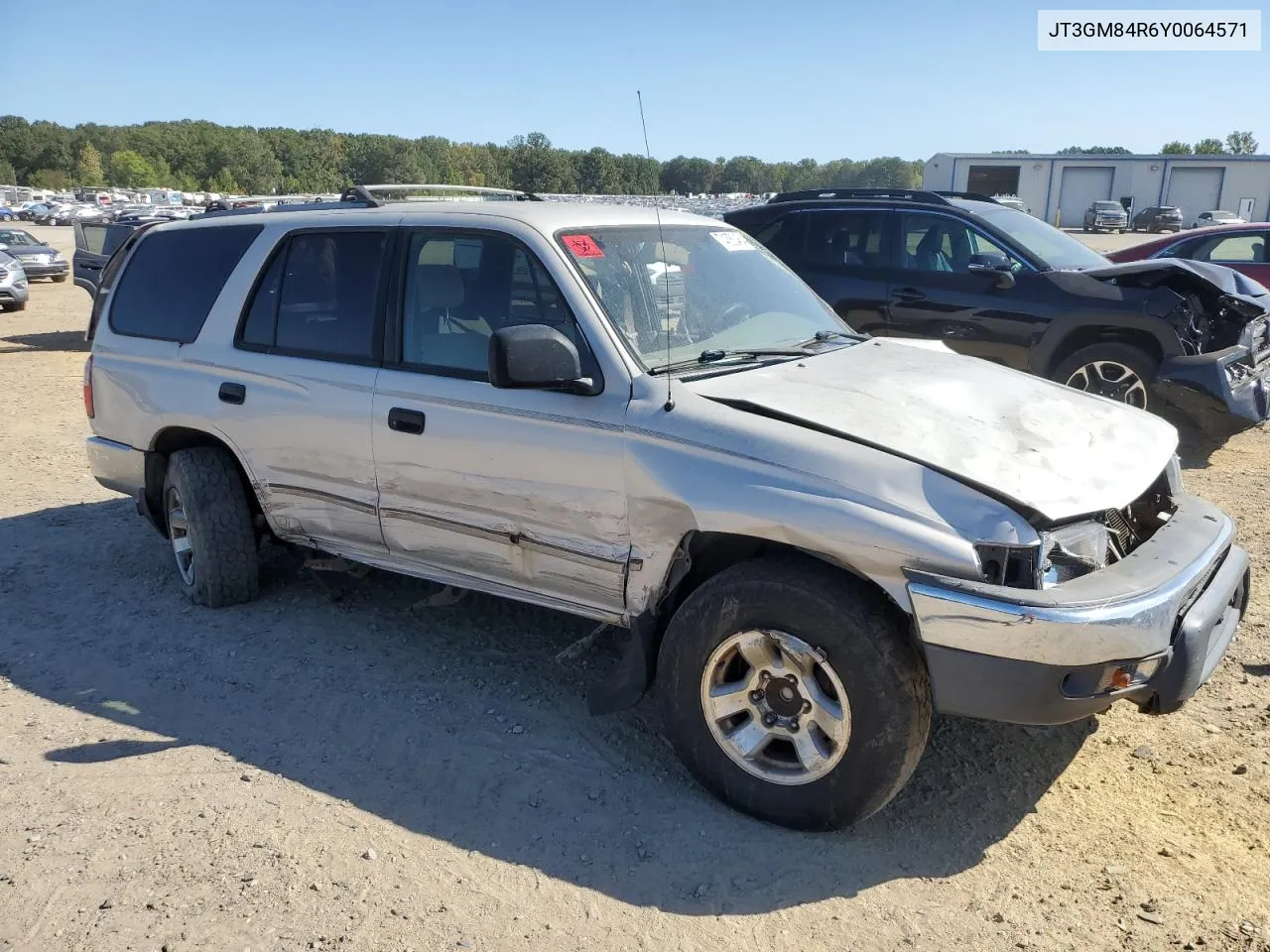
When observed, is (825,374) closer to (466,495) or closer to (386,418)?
(466,495)

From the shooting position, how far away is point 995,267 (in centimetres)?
792

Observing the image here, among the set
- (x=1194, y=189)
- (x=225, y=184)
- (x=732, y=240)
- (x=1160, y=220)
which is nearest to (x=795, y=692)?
(x=732, y=240)

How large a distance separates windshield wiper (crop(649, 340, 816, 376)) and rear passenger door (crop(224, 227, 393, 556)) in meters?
1.31

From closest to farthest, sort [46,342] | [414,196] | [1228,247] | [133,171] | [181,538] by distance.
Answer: [181,538], [414,196], [1228,247], [46,342], [133,171]

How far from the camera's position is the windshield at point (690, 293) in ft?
12.3

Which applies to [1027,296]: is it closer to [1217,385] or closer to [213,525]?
[1217,385]

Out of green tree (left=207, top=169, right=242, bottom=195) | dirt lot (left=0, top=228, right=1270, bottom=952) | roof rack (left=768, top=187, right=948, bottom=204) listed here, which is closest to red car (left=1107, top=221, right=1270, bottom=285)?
roof rack (left=768, top=187, right=948, bottom=204)

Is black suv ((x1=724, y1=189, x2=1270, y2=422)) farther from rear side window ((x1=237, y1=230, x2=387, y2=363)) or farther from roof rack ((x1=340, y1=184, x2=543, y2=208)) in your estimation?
rear side window ((x1=237, y1=230, x2=387, y2=363))

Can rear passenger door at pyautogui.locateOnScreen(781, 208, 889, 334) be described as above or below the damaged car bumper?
above

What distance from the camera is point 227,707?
4.12 m

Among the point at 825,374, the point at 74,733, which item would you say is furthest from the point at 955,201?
the point at 74,733

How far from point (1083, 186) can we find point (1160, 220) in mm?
11393

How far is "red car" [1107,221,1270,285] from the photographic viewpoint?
11.3 metres

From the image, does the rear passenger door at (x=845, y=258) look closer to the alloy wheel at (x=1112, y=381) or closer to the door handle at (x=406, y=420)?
the alloy wheel at (x=1112, y=381)
